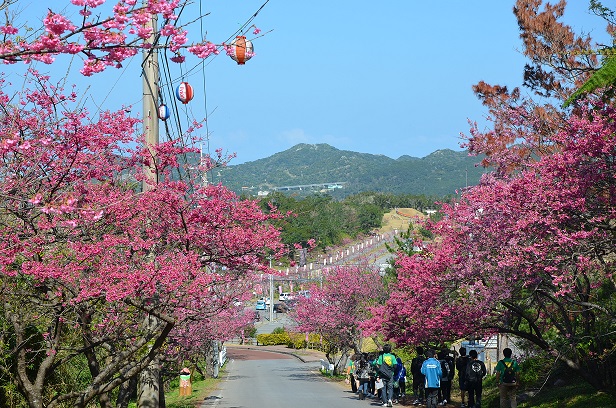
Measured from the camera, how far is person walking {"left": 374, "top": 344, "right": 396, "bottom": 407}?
70.7 ft

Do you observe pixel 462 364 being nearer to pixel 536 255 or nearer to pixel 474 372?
pixel 474 372

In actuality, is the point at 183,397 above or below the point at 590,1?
below

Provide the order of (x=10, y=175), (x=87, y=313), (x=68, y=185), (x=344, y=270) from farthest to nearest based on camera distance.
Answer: (x=344, y=270) → (x=87, y=313) → (x=68, y=185) → (x=10, y=175)

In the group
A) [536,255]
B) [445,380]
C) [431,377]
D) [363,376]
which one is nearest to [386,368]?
[445,380]

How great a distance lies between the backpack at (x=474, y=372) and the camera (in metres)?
19.2

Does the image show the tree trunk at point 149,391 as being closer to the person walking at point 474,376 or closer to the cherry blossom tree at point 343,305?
the person walking at point 474,376

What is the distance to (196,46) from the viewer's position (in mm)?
6691

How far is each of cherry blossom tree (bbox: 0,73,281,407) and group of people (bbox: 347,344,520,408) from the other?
18.4ft

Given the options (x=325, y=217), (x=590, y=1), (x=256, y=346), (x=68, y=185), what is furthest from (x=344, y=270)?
(x=325, y=217)

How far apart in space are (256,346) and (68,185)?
70.7 meters

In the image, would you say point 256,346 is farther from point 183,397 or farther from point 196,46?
point 196,46

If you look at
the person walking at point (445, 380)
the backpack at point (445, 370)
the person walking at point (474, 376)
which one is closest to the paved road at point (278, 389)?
the person walking at point (445, 380)

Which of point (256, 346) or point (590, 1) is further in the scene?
point (256, 346)

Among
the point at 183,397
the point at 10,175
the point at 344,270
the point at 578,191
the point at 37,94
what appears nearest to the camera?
the point at 10,175
